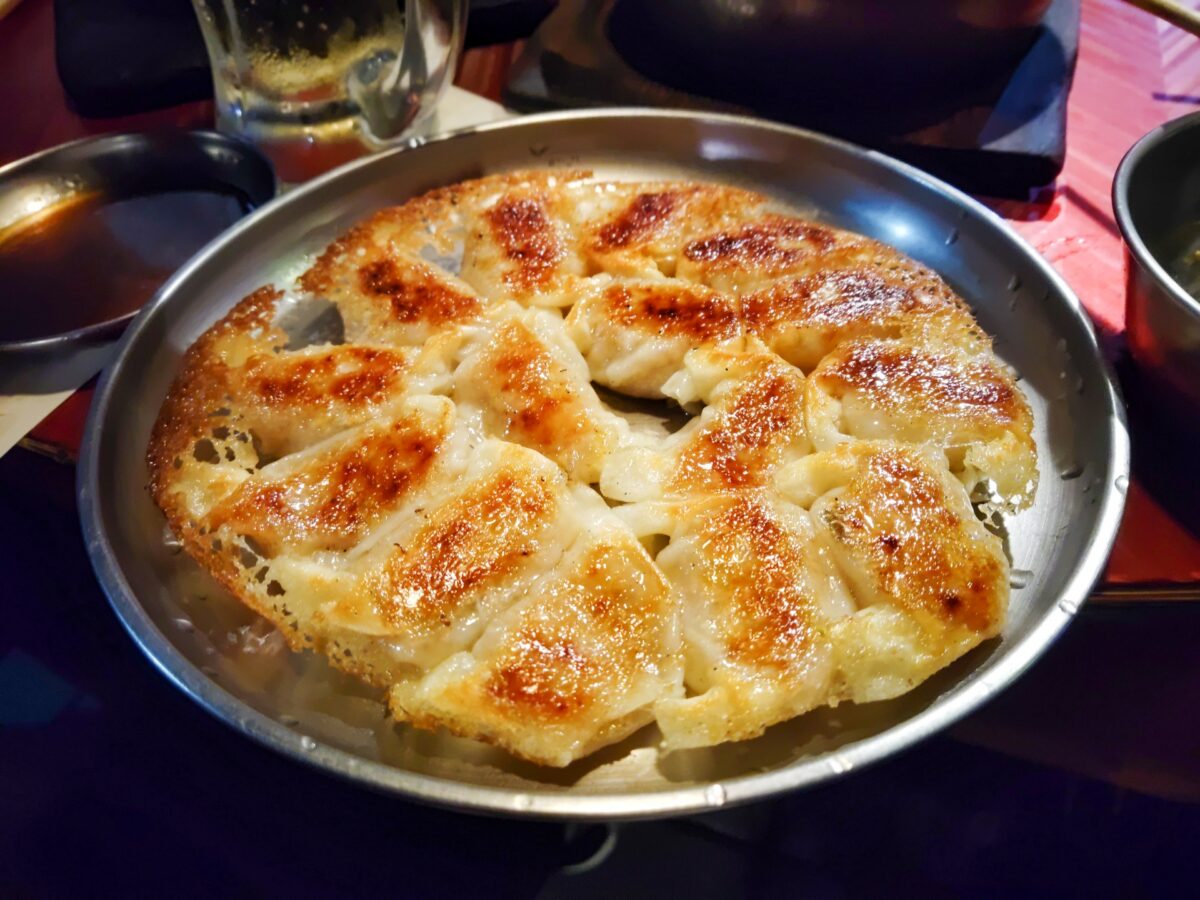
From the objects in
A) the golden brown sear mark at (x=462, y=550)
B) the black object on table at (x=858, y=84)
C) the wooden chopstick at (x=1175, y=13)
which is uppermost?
the wooden chopstick at (x=1175, y=13)

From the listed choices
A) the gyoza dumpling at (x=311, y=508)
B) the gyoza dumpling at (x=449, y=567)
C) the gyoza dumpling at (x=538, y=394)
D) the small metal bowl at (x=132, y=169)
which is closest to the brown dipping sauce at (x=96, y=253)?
the small metal bowl at (x=132, y=169)

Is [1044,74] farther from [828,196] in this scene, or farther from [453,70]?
[453,70]

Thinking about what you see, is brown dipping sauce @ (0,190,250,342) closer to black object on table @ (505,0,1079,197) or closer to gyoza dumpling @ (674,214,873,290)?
black object on table @ (505,0,1079,197)

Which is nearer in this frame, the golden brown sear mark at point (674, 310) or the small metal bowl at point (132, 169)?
the golden brown sear mark at point (674, 310)

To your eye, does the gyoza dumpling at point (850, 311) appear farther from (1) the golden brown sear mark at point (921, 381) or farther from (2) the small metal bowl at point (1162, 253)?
(2) the small metal bowl at point (1162, 253)

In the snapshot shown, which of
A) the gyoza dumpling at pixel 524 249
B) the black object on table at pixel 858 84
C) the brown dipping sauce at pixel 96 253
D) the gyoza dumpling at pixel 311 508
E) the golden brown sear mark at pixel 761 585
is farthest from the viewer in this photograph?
the black object on table at pixel 858 84

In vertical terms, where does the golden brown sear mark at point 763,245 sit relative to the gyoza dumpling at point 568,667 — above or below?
above

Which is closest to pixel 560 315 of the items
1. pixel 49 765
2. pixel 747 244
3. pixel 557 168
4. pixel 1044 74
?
pixel 747 244

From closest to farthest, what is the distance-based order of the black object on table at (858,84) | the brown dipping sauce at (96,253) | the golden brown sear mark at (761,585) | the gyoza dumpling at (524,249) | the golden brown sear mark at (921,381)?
1. the golden brown sear mark at (761,585)
2. the golden brown sear mark at (921,381)
3. the gyoza dumpling at (524,249)
4. the brown dipping sauce at (96,253)
5. the black object on table at (858,84)
